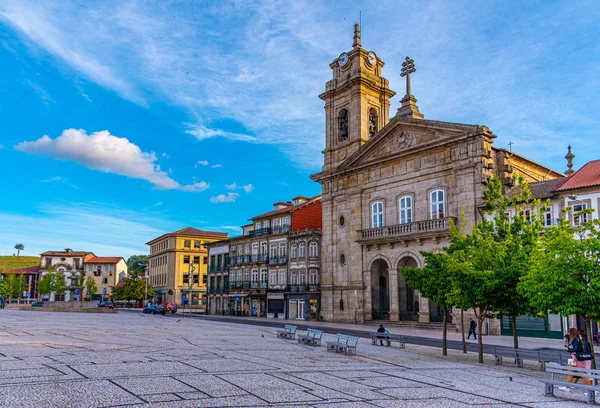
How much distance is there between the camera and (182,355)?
59.8 ft

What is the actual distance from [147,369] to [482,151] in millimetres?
28935

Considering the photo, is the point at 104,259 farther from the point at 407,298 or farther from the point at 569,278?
the point at 569,278

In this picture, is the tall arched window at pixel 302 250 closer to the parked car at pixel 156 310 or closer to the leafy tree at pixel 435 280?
the parked car at pixel 156 310

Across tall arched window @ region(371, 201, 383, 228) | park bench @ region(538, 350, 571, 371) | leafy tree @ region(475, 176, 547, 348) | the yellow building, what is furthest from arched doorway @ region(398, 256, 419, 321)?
the yellow building

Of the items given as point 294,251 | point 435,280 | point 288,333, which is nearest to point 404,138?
point 294,251

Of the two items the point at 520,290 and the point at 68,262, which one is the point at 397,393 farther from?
the point at 68,262

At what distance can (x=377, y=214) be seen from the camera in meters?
44.8

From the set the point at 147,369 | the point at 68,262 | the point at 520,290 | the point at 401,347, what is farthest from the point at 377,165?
the point at 68,262

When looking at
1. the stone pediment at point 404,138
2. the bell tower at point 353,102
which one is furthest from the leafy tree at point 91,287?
the stone pediment at point 404,138

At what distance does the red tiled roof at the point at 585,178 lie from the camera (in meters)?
31.1

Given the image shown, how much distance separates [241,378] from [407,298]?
30.9m

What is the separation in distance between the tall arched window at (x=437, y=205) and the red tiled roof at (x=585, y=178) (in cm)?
881

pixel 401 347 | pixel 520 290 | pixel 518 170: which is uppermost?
pixel 518 170

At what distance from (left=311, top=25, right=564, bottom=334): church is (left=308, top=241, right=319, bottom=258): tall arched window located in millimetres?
2424
